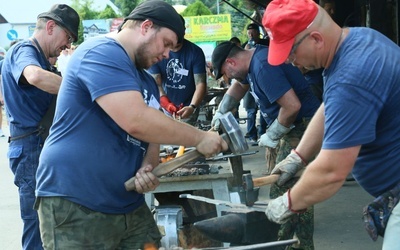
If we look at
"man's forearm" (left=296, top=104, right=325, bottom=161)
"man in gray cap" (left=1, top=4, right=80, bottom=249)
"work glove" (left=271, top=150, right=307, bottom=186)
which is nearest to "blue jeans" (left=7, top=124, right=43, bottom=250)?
"man in gray cap" (left=1, top=4, right=80, bottom=249)

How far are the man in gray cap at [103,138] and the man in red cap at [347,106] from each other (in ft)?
2.37

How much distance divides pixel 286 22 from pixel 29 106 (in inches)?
117

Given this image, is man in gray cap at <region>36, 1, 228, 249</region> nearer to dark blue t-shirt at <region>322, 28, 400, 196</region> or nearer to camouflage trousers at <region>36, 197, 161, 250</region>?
camouflage trousers at <region>36, 197, 161, 250</region>

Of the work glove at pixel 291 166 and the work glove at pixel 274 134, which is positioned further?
the work glove at pixel 274 134

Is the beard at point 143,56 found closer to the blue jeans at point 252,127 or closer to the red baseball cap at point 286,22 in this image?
the red baseball cap at point 286,22

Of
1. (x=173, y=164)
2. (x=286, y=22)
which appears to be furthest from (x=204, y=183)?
(x=286, y=22)

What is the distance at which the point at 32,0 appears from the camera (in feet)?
268

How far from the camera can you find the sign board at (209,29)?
3553 centimetres

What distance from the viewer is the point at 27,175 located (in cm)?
548

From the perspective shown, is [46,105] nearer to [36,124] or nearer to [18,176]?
[36,124]

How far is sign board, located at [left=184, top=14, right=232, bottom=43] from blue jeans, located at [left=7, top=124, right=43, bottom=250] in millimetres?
30185

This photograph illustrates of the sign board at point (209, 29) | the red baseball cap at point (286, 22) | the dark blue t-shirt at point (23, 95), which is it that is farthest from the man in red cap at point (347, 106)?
the sign board at point (209, 29)

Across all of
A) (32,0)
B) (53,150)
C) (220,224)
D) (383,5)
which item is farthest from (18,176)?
(32,0)

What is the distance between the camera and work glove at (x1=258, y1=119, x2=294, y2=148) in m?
5.88
